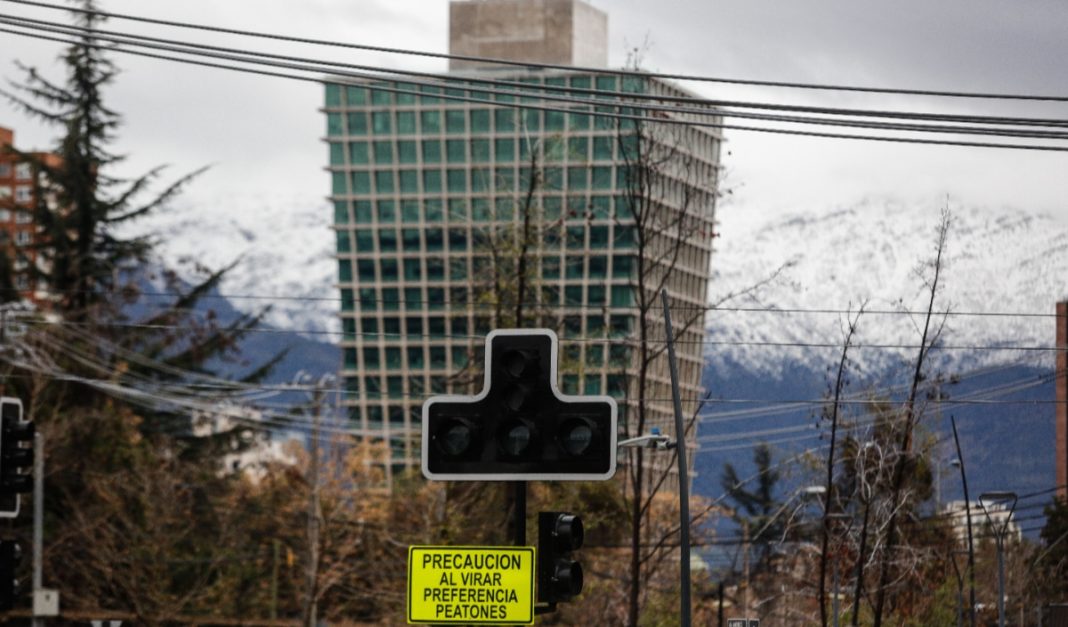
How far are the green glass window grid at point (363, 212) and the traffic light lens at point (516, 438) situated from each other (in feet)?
540

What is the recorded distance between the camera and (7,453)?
24.4 meters

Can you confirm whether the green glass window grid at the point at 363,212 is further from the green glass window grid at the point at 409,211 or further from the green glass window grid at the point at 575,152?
the green glass window grid at the point at 575,152

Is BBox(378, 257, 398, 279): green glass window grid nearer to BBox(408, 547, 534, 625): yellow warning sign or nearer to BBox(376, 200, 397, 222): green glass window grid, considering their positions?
BBox(376, 200, 397, 222): green glass window grid

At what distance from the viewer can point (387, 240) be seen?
180000 mm

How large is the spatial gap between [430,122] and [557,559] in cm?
16212

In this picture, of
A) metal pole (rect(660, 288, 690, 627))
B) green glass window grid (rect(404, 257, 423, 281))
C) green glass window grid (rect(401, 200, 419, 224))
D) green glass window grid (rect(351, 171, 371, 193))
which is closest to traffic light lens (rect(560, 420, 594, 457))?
metal pole (rect(660, 288, 690, 627))

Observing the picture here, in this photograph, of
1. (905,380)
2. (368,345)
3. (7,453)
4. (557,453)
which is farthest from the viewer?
(368,345)

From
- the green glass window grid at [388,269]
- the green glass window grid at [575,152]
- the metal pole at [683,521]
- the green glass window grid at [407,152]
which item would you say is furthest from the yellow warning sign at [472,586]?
the green glass window grid at [407,152]

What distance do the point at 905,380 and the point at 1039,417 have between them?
141 meters

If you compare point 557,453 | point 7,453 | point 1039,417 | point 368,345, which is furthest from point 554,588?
point 1039,417

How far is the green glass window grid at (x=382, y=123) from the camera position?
18062 cm

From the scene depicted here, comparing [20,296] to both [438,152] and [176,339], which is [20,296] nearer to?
[176,339]

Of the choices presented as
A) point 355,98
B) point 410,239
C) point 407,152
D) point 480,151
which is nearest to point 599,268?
point 480,151

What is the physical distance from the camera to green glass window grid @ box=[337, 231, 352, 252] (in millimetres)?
178837
